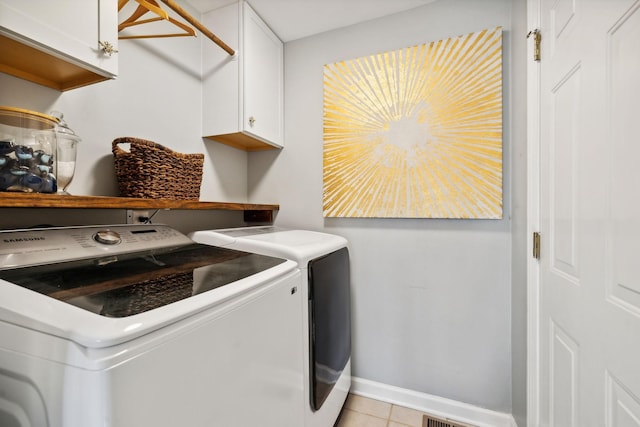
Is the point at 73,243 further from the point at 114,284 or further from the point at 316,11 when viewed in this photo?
the point at 316,11

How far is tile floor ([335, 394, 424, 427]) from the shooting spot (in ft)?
5.31

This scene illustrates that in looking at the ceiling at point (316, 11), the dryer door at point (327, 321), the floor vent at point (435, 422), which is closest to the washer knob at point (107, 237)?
the dryer door at point (327, 321)

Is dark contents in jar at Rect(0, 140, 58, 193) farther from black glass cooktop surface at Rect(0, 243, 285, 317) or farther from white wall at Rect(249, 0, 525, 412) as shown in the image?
Result: white wall at Rect(249, 0, 525, 412)

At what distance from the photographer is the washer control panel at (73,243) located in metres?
0.80

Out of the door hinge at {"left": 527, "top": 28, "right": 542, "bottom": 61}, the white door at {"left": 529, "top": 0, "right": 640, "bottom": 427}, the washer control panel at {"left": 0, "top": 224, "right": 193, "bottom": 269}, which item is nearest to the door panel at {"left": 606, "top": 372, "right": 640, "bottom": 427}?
the white door at {"left": 529, "top": 0, "right": 640, "bottom": 427}

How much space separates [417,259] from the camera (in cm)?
175

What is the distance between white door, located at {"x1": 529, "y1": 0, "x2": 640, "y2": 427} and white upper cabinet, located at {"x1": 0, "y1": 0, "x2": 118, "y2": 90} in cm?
151

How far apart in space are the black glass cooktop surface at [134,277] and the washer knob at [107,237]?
9cm

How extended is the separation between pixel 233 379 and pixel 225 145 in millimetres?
1647

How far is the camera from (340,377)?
5.01 feet

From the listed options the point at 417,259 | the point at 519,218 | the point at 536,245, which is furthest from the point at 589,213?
the point at 417,259

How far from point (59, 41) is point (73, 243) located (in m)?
0.64

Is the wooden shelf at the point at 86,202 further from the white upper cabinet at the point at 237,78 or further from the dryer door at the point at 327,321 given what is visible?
the dryer door at the point at 327,321

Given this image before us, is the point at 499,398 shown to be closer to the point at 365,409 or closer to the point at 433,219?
the point at 365,409
